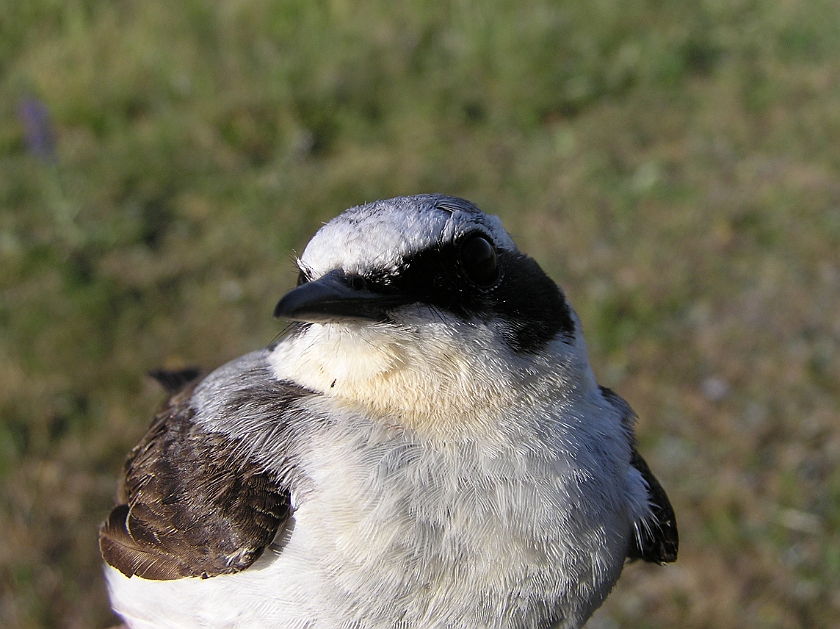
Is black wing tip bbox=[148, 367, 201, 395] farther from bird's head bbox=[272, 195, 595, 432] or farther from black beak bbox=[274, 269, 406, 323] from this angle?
black beak bbox=[274, 269, 406, 323]

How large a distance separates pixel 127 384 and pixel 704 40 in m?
7.46

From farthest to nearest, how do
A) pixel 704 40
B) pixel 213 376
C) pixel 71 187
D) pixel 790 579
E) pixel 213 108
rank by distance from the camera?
pixel 704 40 → pixel 213 108 → pixel 71 187 → pixel 790 579 → pixel 213 376

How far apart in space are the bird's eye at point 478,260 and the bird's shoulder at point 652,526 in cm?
76

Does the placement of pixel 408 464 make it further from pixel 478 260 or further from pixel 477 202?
pixel 477 202

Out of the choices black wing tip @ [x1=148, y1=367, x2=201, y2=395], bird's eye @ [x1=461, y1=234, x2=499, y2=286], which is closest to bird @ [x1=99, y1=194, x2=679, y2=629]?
bird's eye @ [x1=461, y1=234, x2=499, y2=286]

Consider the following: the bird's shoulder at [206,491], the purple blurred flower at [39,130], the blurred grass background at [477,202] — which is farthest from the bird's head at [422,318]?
the purple blurred flower at [39,130]

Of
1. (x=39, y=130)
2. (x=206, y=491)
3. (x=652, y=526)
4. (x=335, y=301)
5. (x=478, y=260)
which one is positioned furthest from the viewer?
(x=39, y=130)

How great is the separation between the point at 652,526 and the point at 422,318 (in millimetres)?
1099

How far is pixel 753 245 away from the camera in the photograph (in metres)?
6.21

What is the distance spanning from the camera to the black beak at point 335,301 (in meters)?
1.69

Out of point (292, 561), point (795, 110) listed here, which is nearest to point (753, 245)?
point (795, 110)

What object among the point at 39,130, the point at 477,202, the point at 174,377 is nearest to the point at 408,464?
the point at 174,377

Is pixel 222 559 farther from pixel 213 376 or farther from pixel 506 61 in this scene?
pixel 506 61

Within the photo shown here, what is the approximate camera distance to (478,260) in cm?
191
